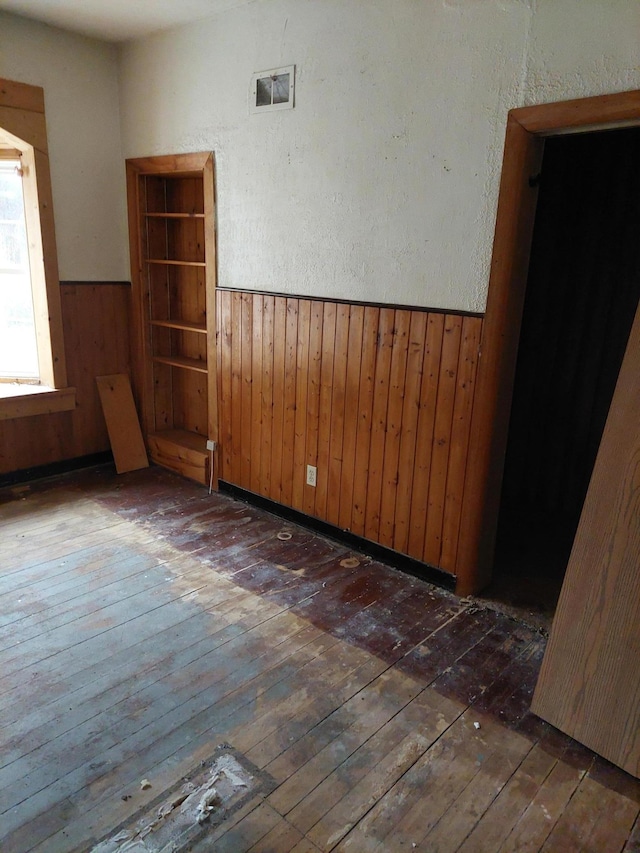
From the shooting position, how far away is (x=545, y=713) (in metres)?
2.12

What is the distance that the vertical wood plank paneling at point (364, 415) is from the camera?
9.89ft

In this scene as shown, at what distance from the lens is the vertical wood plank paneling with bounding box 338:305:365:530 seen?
3084 millimetres

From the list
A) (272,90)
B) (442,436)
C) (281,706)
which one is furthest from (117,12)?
(281,706)

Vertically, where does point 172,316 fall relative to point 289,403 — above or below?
above

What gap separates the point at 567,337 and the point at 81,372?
3.38 m

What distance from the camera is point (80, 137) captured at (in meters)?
4.06

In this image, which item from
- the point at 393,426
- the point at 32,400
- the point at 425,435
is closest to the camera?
the point at 425,435

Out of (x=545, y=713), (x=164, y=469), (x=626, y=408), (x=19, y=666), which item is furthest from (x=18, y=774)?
(x=164, y=469)

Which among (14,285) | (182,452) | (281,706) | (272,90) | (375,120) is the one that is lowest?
(281,706)

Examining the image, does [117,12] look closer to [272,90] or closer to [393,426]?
[272,90]

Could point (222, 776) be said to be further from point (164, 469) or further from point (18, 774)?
point (164, 469)

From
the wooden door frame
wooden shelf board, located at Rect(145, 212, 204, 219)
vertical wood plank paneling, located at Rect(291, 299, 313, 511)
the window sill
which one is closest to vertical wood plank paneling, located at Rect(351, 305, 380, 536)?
vertical wood plank paneling, located at Rect(291, 299, 313, 511)

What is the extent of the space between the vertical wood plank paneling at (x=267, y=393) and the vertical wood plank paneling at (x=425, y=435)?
1.07m

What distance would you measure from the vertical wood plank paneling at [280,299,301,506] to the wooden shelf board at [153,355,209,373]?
82 cm
